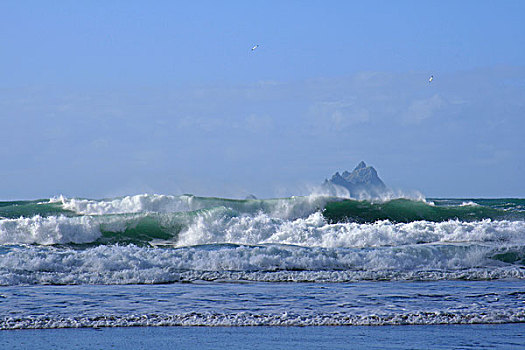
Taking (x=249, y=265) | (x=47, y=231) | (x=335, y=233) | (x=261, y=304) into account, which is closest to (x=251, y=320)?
(x=261, y=304)

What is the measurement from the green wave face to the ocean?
0.07 m

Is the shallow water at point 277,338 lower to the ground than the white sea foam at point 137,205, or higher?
lower

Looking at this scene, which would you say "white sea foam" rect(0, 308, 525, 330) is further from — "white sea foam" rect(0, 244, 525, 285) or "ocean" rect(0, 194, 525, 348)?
"white sea foam" rect(0, 244, 525, 285)

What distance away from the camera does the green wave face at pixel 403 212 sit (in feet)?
73.8

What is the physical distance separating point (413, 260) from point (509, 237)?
5654mm

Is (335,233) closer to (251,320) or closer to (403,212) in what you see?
(403,212)

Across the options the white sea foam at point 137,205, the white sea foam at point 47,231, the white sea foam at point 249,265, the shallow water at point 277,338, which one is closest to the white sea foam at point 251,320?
the shallow water at point 277,338

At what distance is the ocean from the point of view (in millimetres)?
8047

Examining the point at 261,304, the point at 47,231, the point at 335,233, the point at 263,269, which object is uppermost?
the point at 47,231

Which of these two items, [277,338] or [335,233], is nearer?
[277,338]

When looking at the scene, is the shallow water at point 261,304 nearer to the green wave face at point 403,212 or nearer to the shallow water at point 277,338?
the shallow water at point 277,338

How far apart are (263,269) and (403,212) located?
38.4ft

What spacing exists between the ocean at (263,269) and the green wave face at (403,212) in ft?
0.23

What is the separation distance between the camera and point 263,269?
42.2 feet
